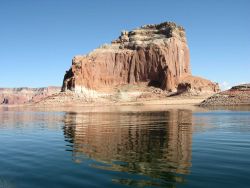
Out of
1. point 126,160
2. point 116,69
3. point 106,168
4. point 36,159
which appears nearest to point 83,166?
point 106,168

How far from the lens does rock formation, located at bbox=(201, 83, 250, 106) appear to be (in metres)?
108

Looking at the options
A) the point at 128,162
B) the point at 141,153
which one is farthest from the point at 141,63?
the point at 128,162

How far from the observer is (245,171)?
585 inches

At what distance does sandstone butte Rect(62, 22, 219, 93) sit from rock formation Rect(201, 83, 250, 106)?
3791cm

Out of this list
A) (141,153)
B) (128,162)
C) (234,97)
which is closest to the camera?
(128,162)

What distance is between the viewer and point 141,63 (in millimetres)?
176375

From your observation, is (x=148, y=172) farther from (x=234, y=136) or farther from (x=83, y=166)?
(x=234, y=136)

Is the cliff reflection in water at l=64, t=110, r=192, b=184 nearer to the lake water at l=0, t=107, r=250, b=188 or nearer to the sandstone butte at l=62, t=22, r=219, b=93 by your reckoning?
the lake water at l=0, t=107, r=250, b=188

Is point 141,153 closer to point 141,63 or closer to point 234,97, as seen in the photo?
point 234,97

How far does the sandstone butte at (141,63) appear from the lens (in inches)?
6329

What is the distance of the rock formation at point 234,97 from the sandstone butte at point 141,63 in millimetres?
37911

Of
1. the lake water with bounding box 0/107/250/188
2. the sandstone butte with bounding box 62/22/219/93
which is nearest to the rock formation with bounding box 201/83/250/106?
the sandstone butte with bounding box 62/22/219/93

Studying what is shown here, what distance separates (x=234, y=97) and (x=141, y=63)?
7290 centimetres

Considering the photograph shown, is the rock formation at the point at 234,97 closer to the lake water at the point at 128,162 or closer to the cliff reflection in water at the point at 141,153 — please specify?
the lake water at the point at 128,162
